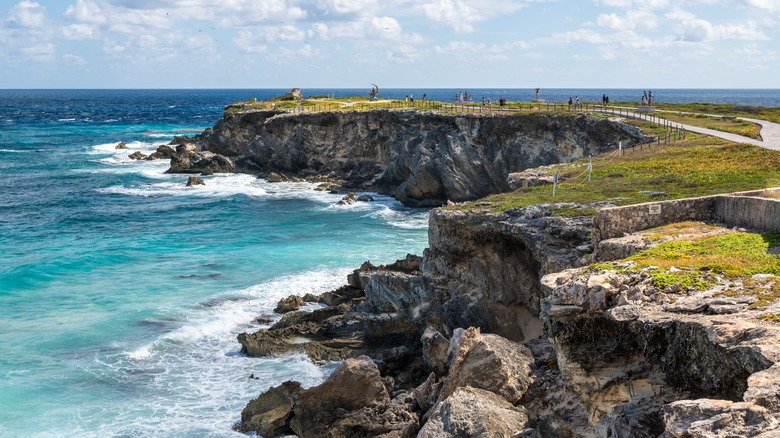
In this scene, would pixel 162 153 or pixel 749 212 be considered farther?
pixel 162 153

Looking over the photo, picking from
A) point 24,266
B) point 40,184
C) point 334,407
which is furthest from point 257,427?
point 40,184

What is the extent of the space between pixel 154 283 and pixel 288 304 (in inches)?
361

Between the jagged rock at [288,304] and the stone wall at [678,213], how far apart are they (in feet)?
52.0

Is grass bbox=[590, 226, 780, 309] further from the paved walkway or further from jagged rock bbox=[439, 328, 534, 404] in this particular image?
the paved walkway

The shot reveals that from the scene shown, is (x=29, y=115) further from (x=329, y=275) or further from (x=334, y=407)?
(x=334, y=407)

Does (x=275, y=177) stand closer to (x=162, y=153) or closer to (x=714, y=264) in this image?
(x=162, y=153)

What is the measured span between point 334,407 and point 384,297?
1001cm

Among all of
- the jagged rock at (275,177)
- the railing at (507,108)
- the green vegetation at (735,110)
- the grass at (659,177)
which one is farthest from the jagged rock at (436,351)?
the jagged rock at (275,177)

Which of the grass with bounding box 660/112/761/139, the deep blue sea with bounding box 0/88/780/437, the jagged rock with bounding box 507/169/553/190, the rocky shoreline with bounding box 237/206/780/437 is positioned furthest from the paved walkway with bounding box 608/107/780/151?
the deep blue sea with bounding box 0/88/780/437

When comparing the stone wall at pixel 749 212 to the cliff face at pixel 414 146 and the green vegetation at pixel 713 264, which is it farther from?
the cliff face at pixel 414 146

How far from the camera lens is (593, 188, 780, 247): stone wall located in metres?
20.7

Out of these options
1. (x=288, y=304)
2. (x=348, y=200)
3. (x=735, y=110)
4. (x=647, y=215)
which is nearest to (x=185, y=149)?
(x=348, y=200)

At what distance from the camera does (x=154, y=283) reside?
38.8 m

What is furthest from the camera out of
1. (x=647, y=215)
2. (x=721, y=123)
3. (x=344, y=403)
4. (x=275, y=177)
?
(x=275, y=177)
